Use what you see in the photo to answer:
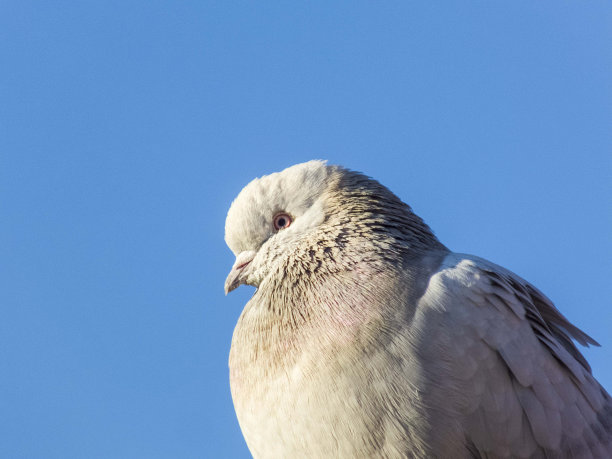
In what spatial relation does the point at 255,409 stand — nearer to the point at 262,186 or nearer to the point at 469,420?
the point at 469,420

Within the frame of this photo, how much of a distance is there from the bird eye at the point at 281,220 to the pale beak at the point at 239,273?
0.25m

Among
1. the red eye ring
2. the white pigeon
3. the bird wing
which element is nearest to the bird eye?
the red eye ring

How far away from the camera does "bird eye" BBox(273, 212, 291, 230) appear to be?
5.07 m

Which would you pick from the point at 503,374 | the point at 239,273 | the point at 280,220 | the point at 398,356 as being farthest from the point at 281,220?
the point at 503,374

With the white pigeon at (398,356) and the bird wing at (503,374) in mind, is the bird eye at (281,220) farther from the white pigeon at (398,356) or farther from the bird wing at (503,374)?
the bird wing at (503,374)

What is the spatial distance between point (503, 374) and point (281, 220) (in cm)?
183

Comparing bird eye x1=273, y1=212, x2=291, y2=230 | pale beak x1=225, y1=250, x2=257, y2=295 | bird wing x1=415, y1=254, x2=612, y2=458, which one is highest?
bird eye x1=273, y1=212, x2=291, y2=230

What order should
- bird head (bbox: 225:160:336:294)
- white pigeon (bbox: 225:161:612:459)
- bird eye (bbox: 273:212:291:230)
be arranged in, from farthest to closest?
bird eye (bbox: 273:212:291:230) < bird head (bbox: 225:160:336:294) < white pigeon (bbox: 225:161:612:459)

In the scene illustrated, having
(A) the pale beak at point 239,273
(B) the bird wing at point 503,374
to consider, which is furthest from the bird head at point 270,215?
(B) the bird wing at point 503,374

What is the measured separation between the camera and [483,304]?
423cm

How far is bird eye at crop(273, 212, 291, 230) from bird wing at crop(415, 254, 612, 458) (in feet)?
3.91

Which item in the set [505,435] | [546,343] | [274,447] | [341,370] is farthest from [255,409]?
[546,343]

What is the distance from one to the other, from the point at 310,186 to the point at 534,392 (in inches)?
79.1

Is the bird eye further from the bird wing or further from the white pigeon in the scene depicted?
the bird wing
